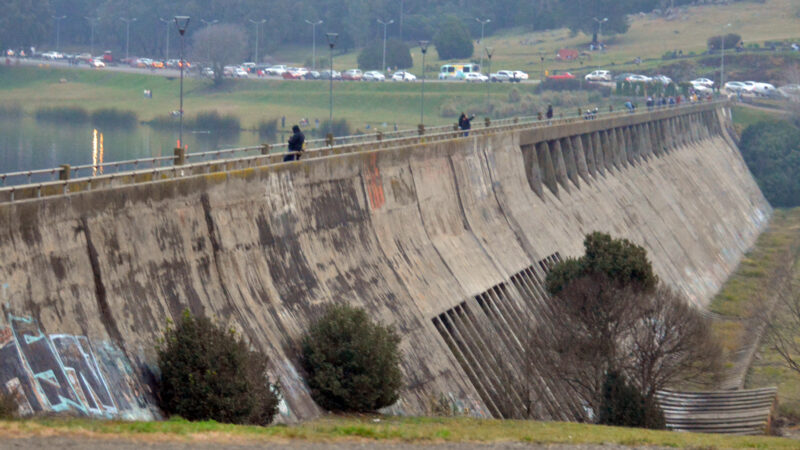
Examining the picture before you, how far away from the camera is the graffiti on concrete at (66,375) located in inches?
875

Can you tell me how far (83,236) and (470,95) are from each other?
322 feet

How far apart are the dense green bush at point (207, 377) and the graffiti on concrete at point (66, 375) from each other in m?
0.75

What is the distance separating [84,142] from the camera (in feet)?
230

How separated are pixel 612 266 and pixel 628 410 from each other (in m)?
7.33

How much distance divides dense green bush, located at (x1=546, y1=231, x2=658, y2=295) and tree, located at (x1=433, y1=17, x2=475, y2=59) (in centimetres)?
12501

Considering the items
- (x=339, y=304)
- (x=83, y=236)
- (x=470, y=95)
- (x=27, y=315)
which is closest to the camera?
(x=27, y=315)

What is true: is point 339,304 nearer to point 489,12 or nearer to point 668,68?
point 668,68

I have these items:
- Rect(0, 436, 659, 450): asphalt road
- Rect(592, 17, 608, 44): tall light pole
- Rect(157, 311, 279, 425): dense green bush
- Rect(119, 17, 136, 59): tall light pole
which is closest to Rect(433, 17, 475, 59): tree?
Rect(592, 17, 608, 44): tall light pole

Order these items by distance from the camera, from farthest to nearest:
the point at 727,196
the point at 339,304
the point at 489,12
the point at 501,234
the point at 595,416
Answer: the point at 489,12 → the point at 727,196 → the point at 501,234 → the point at 595,416 → the point at 339,304

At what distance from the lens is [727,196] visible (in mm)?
97875

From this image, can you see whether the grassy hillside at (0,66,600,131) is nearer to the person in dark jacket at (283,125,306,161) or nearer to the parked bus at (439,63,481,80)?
the parked bus at (439,63,481,80)

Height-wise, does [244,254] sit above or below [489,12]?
below

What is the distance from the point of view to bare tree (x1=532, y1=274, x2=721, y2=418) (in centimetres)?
3838

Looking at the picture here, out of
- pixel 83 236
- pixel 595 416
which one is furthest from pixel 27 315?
pixel 595 416
